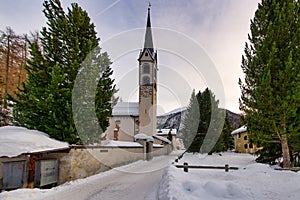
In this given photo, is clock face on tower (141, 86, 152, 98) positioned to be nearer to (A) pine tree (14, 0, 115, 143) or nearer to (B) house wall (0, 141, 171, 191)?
(B) house wall (0, 141, 171, 191)

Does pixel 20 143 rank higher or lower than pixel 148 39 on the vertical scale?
lower

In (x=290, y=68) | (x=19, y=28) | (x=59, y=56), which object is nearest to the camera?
(x=290, y=68)

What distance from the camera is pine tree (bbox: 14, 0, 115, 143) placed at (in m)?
12.0

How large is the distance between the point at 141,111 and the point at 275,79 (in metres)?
24.8

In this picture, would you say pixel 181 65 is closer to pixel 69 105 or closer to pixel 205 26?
pixel 205 26

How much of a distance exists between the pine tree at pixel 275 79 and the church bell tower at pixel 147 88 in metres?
22.6

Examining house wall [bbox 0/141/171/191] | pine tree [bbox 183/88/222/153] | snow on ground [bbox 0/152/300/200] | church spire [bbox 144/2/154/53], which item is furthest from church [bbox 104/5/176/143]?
snow on ground [bbox 0/152/300/200]

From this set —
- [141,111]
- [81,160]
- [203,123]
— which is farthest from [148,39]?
[81,160]

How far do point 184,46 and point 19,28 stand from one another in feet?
50.6

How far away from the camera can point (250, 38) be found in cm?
1274

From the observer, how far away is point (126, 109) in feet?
118

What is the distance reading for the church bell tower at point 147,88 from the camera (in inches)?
1329

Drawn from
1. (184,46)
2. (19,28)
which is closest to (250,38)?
(184,46)

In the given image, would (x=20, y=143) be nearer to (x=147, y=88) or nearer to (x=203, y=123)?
(x=203, y=123)
